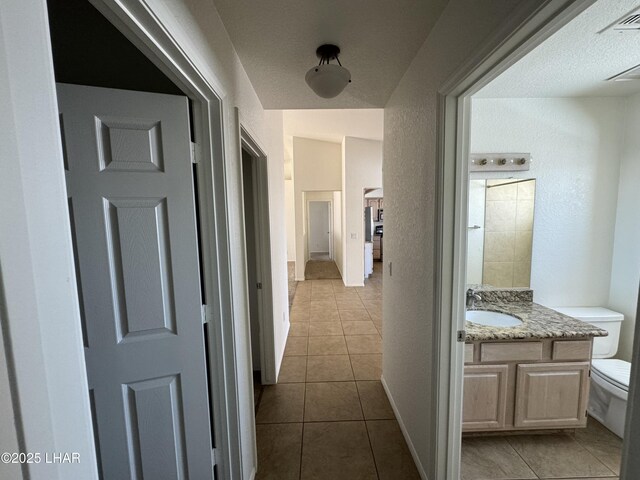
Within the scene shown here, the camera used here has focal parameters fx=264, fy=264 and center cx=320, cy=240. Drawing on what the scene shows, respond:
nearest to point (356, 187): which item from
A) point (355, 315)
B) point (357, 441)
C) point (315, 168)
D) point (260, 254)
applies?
point (315, 168)

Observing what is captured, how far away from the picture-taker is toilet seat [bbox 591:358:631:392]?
1.77m

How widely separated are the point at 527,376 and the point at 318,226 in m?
8.34

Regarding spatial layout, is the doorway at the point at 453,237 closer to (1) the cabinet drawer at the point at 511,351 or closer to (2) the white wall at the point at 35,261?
(1) the cabinet drawer at the point at 511,351

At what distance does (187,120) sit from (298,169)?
194 inches

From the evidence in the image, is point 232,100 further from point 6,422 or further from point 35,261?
point 6,422

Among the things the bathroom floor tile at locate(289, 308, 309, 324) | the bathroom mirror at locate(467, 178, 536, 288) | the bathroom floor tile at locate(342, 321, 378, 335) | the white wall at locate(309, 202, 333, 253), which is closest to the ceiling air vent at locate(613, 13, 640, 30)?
the bathroom mirror at locate(467, 178, 536, 288)

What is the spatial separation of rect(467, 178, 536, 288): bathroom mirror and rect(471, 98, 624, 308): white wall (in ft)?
0.24

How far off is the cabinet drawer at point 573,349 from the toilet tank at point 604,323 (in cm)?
45

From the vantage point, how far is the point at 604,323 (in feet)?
6.68

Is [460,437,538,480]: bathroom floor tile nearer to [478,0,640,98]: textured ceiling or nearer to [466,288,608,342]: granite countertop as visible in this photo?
[466,288,608,342]: granite countertop

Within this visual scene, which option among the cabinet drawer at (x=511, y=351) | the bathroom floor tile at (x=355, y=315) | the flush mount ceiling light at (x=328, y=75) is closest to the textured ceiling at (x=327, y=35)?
the flush mount ceiling light at (x=328, y=75)

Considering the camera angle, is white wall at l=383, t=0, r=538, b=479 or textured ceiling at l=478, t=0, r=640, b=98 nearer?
white wall at l=383, t=0, r=538, b=479

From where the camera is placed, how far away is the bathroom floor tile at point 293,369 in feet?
8.21

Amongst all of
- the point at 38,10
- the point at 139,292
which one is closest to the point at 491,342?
the point at 139,292
